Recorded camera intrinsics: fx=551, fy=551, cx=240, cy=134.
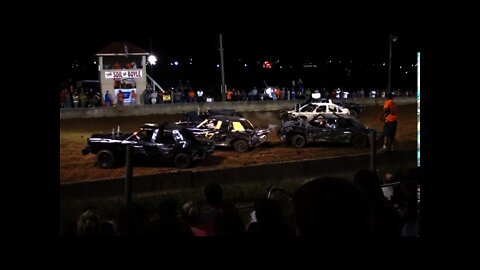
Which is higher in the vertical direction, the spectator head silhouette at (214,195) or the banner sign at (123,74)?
the banner sign at (123,74)

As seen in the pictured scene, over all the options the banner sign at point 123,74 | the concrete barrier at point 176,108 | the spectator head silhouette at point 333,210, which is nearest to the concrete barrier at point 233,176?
the spectator head silhouette at point 333,210

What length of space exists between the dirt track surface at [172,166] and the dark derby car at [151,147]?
0.31 metres

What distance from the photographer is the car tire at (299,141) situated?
63.7ft

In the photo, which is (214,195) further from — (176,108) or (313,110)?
(176,108)

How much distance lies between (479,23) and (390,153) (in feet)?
38.6

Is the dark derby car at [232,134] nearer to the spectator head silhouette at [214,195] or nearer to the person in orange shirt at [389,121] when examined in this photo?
the person in orange shirt at [389,121]

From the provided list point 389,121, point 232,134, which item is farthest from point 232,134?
point 389,121

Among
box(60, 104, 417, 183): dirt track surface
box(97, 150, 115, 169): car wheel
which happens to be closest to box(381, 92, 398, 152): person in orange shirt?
box(60, 104, 417, 183): dirt track surface

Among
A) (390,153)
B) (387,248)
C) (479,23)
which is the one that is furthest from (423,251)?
(390,153)

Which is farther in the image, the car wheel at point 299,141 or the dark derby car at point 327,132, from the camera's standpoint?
the car wheel at point 299,141

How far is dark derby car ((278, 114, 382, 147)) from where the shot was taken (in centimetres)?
1925

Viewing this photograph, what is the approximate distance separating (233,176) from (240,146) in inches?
243

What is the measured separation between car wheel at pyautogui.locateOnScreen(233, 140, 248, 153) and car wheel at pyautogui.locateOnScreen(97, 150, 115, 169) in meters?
4.59

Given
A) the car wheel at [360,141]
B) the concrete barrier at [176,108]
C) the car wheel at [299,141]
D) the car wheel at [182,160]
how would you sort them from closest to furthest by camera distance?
1. the car wheel at [182,160]
2. the car wheel at [360,141]
3. the car wheel at [299,141]
4. the concrete barrier at [176,108]
